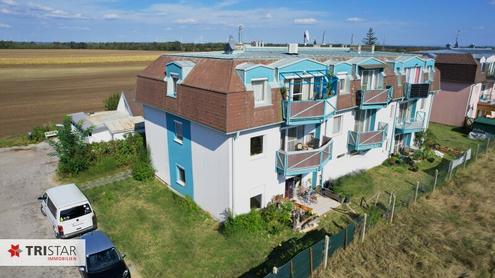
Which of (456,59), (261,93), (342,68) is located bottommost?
(261,93)

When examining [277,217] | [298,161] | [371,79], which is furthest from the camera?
[371,79]

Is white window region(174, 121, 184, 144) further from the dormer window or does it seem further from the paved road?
the paved road

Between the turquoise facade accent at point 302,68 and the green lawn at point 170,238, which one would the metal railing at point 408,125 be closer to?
the turquoise facade accent at point 302,68

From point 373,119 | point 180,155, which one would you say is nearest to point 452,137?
point 373,119

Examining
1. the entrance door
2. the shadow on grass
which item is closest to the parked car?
the shadow on grass

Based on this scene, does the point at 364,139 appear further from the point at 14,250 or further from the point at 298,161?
the point at 14,250

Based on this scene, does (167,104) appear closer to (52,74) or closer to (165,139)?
(165,139)

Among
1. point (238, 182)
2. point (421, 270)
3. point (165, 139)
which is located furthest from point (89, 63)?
point (421, 270)

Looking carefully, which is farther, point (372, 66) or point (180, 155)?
point (372, 66)
